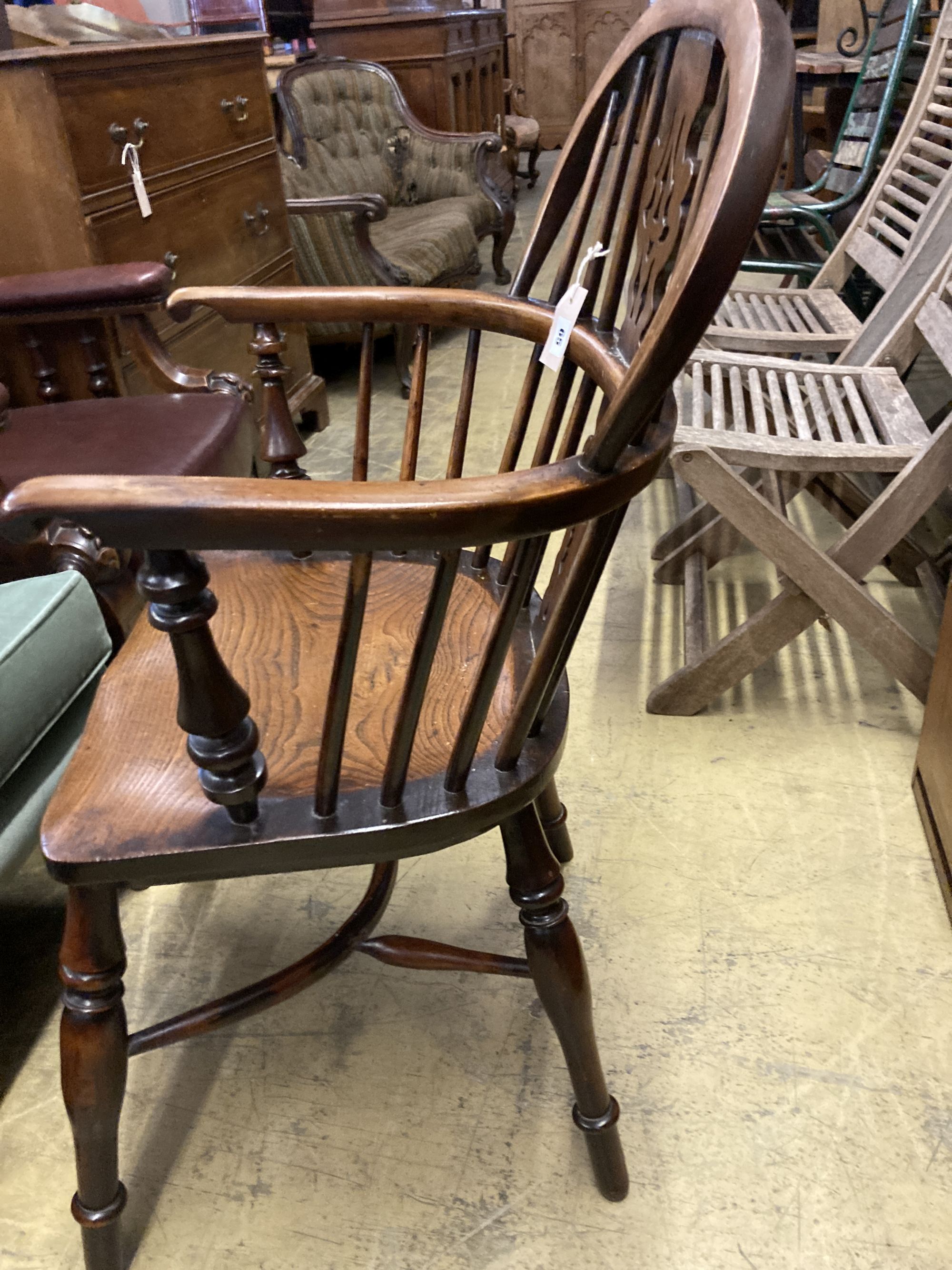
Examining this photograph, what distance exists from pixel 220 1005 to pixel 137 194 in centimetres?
153

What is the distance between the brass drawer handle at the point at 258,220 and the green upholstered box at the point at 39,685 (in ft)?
4.84

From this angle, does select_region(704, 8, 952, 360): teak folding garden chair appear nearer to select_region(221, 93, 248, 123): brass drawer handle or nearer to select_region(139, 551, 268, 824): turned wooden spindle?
select_region(221, 93, 248, 123): brass drawer handle

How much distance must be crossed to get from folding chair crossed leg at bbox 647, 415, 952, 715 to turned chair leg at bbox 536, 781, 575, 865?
414mm

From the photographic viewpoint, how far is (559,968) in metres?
0.90

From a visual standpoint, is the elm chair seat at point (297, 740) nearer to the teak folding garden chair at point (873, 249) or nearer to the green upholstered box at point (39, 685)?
the green upholstered box at point (39, 685)

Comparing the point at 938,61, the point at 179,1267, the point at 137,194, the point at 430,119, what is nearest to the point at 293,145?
the point at 430,119

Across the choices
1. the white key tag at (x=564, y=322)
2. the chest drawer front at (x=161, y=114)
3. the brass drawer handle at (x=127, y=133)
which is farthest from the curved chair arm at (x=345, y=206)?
the white key tag at (x=564, y=322)

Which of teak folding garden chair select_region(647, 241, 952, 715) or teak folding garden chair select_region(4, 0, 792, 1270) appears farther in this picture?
teak folding garden chair select_region(647, 241, 952, 715)

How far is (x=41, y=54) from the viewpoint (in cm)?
157

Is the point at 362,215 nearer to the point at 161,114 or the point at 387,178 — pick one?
the point at 161,114

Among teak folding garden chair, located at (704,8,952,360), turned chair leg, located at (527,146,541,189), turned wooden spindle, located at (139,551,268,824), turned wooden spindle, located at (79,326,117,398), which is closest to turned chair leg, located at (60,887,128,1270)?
turned wooden spindle, located at (139,551,268,824)

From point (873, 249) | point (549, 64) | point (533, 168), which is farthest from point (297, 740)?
point (549, 64)

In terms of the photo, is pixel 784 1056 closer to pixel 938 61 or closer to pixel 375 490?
pixel 375 490

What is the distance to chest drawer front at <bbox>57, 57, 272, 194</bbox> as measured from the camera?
1697 millimetres
